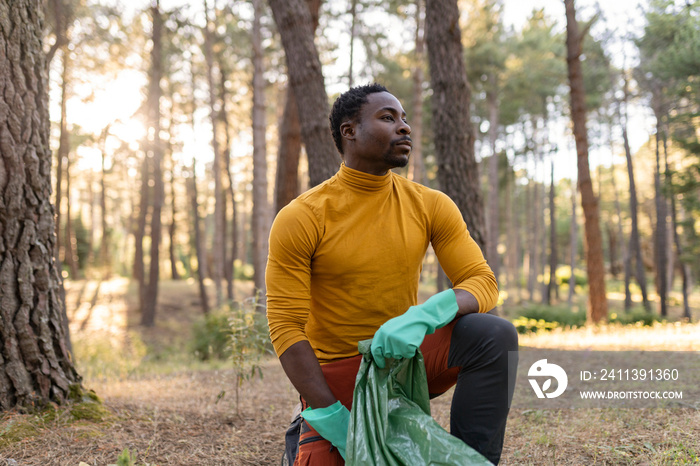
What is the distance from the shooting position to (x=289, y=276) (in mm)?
2258

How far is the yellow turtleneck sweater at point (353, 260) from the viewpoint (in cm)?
226

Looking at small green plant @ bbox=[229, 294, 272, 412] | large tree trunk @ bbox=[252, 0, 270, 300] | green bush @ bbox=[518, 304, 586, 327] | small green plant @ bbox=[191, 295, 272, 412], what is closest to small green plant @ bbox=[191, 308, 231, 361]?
small green plant @ bbox=[191, 295, 272, 412]

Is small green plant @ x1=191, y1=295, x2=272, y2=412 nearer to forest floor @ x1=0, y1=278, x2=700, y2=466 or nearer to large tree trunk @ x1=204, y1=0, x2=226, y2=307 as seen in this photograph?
forest floor @ x1=0, y1=278, x2=700, y2=466

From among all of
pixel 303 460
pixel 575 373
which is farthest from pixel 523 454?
pixel 575 373

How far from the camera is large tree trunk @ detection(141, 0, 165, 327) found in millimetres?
12977

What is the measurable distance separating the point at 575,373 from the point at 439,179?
2537 millimetres

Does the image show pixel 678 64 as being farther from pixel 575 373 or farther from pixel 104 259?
pixel 104 259

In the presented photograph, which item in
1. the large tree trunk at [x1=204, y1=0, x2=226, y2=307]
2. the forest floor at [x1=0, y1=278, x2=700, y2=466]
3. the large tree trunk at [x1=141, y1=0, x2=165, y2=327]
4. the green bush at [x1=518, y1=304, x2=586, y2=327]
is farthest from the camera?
the green bush at [x1=518, y1=304, x2=586, y2=327]

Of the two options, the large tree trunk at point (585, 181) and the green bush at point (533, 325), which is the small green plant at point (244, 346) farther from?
the green bush at point (533, 325)

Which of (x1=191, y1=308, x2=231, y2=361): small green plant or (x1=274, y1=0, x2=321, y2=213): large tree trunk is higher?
(x1=274, y1=0, x2=321, y2=213): large tree trunk

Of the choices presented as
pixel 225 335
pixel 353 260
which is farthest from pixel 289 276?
pixel 225 335

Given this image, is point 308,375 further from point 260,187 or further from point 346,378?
point 260,187

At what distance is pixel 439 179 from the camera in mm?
5648

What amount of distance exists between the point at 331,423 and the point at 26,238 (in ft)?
8.10
